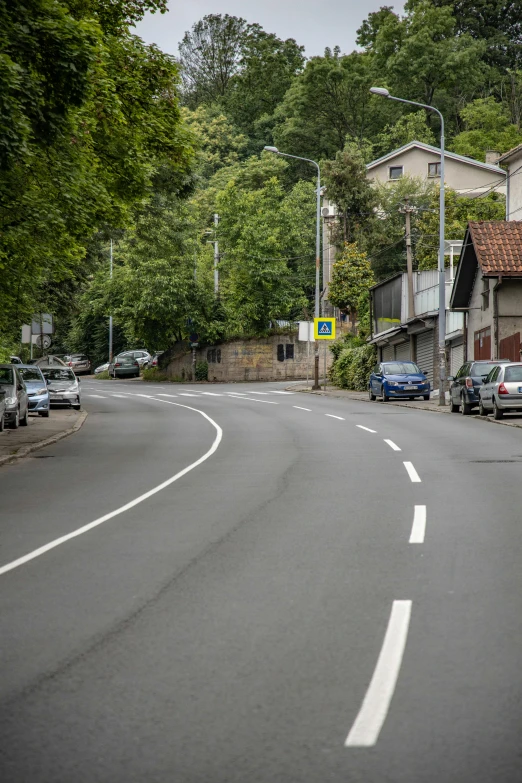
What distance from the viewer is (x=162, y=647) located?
19.3ft

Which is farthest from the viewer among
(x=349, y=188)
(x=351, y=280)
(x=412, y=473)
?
(x=349, y=188)

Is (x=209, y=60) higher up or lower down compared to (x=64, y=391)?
higher up

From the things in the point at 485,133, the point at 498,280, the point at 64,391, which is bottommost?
the point at 64,391

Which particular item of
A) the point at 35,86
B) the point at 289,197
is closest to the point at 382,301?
the point at 289,197

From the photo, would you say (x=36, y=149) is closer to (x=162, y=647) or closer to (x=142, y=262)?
(x=162, y=647)

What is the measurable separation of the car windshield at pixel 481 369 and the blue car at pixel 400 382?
31.3ft

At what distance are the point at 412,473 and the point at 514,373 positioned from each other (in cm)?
1367

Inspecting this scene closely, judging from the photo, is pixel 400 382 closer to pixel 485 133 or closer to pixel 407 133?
pixel 485 133

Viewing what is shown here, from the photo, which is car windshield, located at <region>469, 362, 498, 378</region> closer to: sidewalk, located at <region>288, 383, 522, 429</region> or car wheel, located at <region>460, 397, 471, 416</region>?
car wheel, located at <region>460, 397, 471, 416</region>

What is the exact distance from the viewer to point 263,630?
247 inches

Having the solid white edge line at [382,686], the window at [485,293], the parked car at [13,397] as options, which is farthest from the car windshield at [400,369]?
the solid white edge line at [382,686]

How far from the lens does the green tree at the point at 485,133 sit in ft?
264

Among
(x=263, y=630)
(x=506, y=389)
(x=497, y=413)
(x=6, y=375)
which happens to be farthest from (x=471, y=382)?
(x=263, y=630)

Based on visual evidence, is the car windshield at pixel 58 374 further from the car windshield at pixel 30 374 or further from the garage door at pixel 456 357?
the garage door at pixel 456 357
